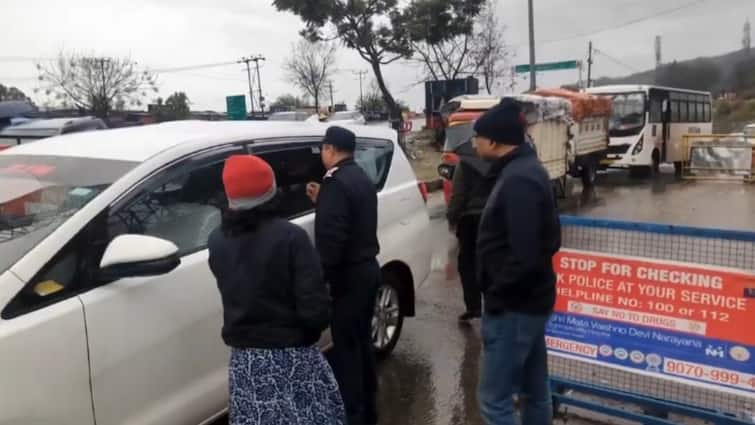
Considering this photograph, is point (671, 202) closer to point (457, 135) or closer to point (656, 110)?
point (656, 110)

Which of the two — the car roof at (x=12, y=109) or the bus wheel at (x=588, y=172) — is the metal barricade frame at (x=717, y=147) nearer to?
the bus wheel at (x=588, y=172)

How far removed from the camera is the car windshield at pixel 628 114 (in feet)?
59.5

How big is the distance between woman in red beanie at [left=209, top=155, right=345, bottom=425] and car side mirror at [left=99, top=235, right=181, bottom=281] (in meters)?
0.23

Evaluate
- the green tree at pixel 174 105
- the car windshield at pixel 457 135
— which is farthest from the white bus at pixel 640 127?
the green tree at pixel 174 105

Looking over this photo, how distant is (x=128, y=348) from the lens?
8.89 feet

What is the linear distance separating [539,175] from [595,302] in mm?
1119

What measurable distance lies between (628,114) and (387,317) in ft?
51.3

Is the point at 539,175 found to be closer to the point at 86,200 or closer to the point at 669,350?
the point at 669,350

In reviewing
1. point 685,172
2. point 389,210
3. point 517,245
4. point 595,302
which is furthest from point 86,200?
point 685,172

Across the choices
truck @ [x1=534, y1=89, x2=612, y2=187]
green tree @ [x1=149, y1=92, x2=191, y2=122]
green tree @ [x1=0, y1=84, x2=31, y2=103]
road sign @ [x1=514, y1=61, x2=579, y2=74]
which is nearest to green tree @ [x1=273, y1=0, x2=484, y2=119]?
road sign @ [x1=514, y1=61, x2=579, y2=74]

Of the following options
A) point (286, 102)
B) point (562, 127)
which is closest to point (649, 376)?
point (562, 127)

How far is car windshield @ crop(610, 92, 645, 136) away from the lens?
18.1 m

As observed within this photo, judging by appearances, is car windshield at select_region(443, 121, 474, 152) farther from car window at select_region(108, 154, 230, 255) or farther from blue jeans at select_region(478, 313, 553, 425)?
blue jeans at select_region(478, 313, 553, 425)

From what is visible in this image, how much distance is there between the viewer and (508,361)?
282 cm
